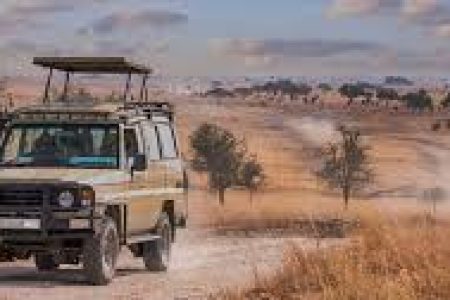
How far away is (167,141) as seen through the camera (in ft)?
70.9

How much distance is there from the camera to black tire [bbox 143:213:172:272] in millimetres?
21172

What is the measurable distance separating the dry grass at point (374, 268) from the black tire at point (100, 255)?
7.88 feet

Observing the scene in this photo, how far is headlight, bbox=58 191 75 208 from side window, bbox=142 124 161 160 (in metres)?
2.46

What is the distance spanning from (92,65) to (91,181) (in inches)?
149

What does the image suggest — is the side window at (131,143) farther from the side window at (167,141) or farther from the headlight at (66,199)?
the headlight at (66,199)

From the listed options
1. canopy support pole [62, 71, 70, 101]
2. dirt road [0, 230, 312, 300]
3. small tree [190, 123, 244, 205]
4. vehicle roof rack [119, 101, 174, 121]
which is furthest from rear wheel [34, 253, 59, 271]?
small tree [190, 123, 244, 205]

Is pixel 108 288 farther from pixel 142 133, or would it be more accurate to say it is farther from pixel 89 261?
pixel 142 133

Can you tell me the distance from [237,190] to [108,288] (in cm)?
7968

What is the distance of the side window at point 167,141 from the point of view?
836 inches

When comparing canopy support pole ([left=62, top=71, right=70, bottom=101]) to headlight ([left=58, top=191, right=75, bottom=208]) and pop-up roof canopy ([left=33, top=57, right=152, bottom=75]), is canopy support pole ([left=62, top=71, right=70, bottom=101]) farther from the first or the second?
headlight ([left=58, top=191, right=75, bottom=208])

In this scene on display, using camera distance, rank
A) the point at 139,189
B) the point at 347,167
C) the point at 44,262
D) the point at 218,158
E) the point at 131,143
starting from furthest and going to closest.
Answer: the point at 347,167 → the point at 218,158 → the point at 44,262 → the point at 131,143 → the point at 139,189

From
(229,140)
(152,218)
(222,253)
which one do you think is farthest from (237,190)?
(152,218)

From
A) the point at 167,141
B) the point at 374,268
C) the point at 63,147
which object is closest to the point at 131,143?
the point at 63,147

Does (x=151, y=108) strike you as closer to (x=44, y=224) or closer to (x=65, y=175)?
(x=65, y=175)
